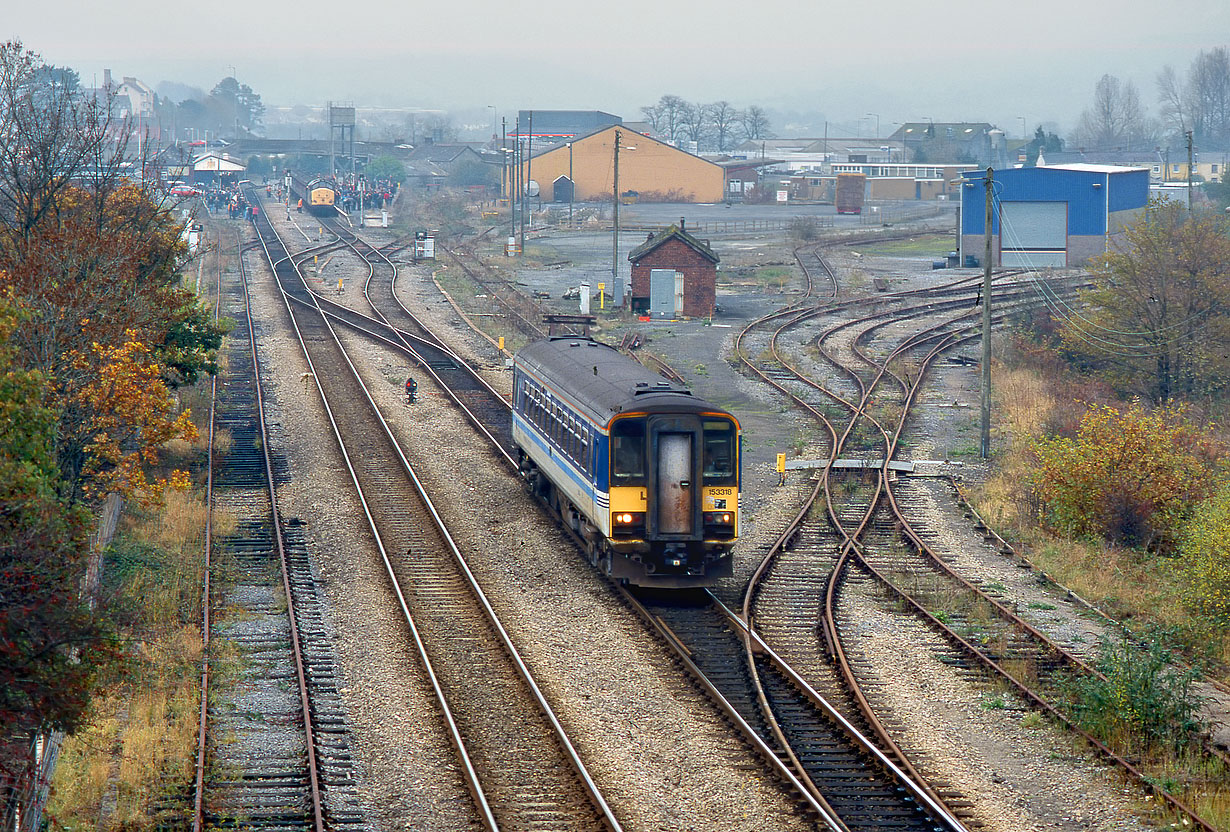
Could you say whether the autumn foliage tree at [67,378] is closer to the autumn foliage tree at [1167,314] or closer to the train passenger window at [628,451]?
the train passenger window at [628,451]

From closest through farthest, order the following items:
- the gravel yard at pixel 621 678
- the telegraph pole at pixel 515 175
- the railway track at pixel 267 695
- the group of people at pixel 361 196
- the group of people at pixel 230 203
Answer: the railway track at pixel 267 695 → the gravel yard at pixel 621 678 → the telegraph pole at pixel 515 175 → the group of people at pixel 230 203 → the group of people at pixel 361 196

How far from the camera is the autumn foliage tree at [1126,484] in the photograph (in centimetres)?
2122

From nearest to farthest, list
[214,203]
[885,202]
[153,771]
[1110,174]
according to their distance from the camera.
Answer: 1. [153,771]
2. [1110,174]
3. [214,203]
4. [885,202]

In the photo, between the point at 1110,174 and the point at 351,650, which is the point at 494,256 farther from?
the point at 351,650

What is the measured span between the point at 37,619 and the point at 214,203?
3517 inches

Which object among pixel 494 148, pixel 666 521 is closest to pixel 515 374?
pixel 666 521

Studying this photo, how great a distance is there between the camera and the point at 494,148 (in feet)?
463

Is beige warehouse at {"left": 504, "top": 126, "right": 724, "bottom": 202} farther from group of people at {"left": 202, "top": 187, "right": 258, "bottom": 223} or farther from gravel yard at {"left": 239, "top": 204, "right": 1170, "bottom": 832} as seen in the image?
gravel yard at {"left": 239, "top": 204, "right": 1170, "bottom": 832}

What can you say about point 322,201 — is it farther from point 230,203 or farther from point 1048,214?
point 1048,214

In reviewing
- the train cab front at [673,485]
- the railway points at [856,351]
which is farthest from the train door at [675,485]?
the railway points at [856,351]

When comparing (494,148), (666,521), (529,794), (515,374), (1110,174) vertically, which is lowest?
(529,794)

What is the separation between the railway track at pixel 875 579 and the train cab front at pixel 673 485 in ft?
3.98

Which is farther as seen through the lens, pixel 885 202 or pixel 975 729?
pixel 885 202

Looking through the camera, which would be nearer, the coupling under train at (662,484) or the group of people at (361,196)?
the coupling under train at (662,484)
